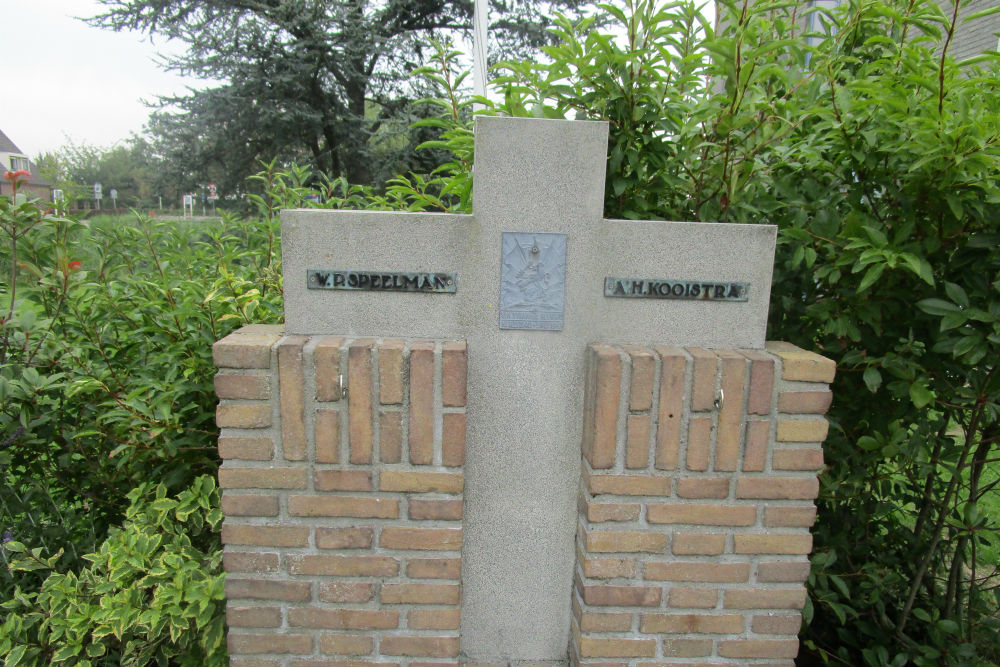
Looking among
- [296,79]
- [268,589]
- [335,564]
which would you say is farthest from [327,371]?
[296,79]

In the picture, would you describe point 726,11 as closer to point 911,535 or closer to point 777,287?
point 777,287

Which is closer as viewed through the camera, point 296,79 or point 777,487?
point 777,487

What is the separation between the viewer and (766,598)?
187 cm

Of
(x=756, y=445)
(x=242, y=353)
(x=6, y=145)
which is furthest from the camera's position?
(x=6, y=145)

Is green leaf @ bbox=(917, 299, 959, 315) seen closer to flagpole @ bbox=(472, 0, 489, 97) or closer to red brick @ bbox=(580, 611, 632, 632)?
red brick @ bbox=(580, 611, 632, 632)

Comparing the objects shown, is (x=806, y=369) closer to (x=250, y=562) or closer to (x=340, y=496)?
(x=340, y=496)

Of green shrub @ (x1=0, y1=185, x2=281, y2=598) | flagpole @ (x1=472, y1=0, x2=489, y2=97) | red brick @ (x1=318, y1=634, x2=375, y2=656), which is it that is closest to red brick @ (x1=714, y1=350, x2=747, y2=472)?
red brick @ (x1=318, y1=634, x2=375, y2=656)

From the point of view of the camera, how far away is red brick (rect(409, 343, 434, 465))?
1.70 m

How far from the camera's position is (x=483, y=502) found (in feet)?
6.29

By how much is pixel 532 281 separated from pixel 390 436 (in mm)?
608

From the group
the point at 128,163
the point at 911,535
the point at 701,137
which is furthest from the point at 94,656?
the point at 128,163

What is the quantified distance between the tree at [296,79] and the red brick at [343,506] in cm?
940

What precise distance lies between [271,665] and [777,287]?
2052 millimetres

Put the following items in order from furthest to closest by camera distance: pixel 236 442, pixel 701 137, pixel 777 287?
1. pixel 777 287
2. pixel 701 137
3. pixel 236 442
